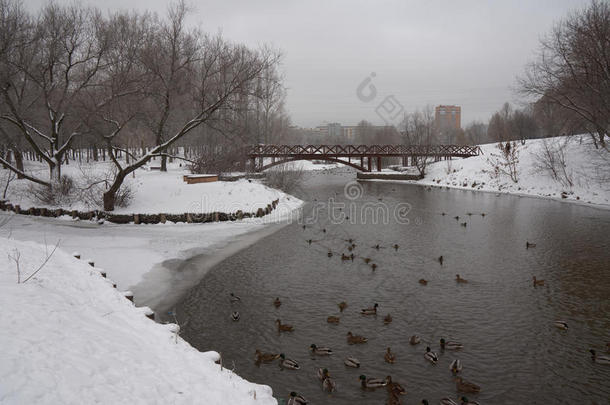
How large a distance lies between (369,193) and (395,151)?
19.9m

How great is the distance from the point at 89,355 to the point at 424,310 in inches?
309

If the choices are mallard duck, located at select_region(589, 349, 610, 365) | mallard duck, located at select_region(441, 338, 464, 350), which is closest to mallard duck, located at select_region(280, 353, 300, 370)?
mallard duck, located at select_region(441, 338, 464, 350)

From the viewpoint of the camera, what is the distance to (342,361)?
7.83m

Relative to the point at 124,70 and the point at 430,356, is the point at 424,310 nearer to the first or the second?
the point at 430,356

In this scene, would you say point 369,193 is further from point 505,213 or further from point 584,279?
point 584,279

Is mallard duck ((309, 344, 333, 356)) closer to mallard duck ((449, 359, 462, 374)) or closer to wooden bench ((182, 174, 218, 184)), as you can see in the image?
mallard duck ((449, 359, 462, 374))

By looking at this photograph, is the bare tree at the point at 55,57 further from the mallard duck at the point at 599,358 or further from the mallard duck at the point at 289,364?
the mallard duck at the point at 599,358

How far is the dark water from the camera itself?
721 cm

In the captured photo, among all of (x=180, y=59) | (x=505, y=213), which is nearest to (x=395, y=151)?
(x=505, y=213)

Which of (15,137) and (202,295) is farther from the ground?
(15,137)

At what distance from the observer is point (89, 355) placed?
212 inches

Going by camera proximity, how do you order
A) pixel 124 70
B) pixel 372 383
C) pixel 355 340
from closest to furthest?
1. pixel 372 383
2. pixel 355 340
3. pixel 124 70

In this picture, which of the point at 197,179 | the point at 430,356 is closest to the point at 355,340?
the point at 430,356

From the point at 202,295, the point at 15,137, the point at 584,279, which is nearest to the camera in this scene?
the point at 202,295
